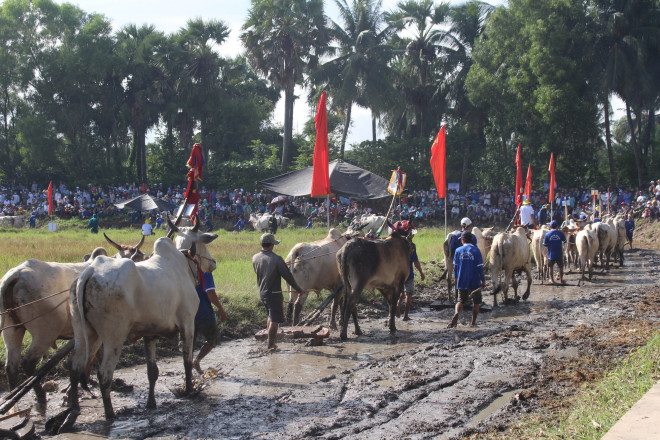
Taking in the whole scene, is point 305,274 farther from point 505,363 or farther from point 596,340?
point 596,340

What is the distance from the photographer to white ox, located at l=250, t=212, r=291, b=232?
101 ft

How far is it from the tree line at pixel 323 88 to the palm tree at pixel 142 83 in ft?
0.34

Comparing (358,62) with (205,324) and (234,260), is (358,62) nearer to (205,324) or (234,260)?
(234,260)

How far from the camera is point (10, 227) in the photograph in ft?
108

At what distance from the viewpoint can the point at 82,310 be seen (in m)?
5.93

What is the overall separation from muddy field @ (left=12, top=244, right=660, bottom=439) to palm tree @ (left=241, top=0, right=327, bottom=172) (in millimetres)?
27674

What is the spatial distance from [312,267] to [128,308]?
5.14m

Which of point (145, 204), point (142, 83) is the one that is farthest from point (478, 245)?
point (142, 83)

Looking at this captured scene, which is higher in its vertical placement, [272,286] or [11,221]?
[11,221]

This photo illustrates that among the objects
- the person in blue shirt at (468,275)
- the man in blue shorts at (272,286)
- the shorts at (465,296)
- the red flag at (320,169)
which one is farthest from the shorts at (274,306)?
the red flag at (320,169)

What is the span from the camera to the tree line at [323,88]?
116ft

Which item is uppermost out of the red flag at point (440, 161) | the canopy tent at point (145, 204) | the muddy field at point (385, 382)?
the red flag at point (440, 161)

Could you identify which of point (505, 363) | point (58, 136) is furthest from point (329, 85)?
point (505, 363)

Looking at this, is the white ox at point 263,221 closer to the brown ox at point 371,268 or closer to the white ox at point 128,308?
the brown ox at point 371,268
